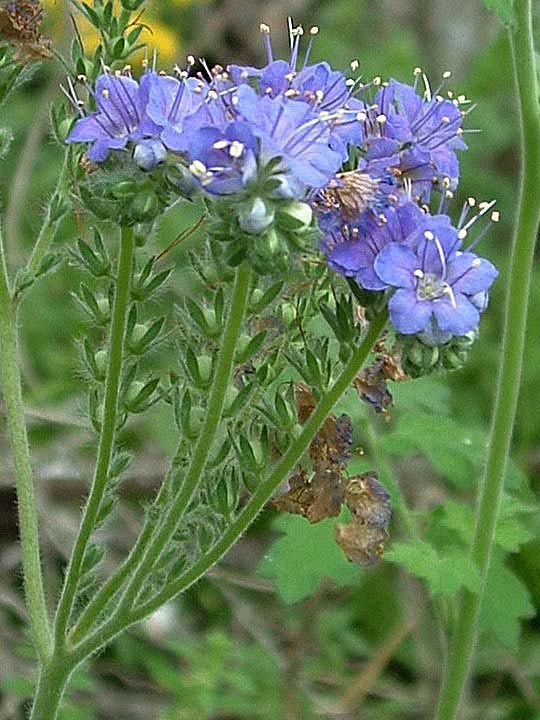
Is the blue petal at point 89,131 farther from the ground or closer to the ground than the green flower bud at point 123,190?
farther from the ground

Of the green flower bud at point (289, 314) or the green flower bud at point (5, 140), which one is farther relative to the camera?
the green flower bud at point (5, 140)

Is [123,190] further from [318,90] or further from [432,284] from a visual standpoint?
[432,284]

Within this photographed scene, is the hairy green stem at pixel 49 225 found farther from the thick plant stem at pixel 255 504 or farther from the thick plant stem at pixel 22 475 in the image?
the thick plant stem at pixel 255 504

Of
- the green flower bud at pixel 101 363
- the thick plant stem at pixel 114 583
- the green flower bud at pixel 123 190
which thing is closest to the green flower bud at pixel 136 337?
the green flower bud at pixel 101 363

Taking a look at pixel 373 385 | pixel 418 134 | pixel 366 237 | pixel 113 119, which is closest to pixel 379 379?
pixel 373 385

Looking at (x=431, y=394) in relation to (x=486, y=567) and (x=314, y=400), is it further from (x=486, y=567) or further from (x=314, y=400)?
(x=314, y=400)

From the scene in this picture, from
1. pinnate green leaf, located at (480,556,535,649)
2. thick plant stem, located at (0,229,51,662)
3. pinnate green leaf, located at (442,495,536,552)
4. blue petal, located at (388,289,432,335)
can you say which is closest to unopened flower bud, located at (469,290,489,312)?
blue petal, located at (388,289,432,335)
